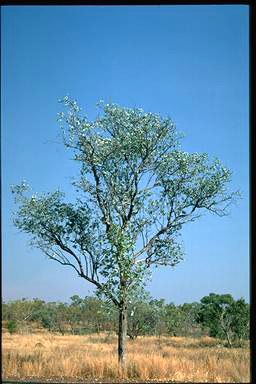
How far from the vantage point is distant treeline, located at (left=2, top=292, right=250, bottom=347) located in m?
32.9

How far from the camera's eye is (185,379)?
13.9 metres

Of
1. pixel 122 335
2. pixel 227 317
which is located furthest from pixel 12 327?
pixel 122 335

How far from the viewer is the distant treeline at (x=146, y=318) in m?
32.9

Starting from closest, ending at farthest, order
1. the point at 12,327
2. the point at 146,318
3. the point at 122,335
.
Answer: the point at 122,335
the point at 146,318
the point at 12,327

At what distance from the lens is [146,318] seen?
32.7 metres

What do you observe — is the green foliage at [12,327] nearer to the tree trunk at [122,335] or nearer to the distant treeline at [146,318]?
the distant treeline at [146,318]

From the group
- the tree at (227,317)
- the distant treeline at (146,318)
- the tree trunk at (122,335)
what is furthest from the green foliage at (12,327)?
the tree trunk at (122,335)

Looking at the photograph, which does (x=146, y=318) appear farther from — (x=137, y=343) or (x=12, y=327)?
(x=12, y=327)

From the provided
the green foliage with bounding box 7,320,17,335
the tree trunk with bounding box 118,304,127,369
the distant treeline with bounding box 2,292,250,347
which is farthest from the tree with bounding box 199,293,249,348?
the green foliage with bounding box 7,320,17,335

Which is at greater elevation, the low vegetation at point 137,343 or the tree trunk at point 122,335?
the tree trunk at point 122,335

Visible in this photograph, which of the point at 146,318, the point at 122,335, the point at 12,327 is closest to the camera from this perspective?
the point at 122,335

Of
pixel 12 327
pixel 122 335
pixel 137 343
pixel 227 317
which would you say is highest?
pixel 122 335

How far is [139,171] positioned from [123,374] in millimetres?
6227

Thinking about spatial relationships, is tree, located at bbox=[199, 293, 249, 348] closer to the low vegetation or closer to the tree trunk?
the low vegetation
